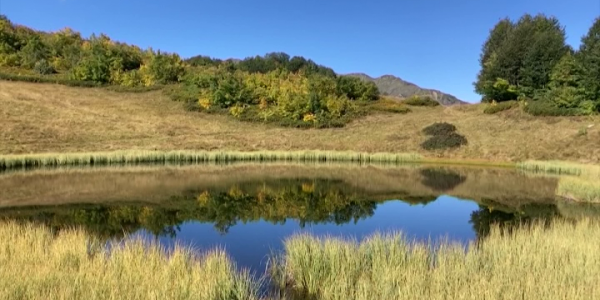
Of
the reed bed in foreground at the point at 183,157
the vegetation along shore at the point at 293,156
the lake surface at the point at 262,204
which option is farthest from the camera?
the reed bed in foreground at the point at 183,157

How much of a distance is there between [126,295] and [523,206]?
46.7ft

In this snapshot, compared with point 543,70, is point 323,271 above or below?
below

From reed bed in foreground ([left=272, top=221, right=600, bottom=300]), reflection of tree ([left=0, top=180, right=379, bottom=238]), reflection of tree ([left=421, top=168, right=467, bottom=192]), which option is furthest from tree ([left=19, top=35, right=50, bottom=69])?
reed bed in foreground ([left=272, top=221, right=600, bottom=300])

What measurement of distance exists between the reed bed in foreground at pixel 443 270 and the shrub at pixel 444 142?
28.0 m

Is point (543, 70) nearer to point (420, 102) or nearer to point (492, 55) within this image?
point (492, 55)

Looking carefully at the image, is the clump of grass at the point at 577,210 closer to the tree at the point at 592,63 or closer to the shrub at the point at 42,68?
the tree at the point at 592,63

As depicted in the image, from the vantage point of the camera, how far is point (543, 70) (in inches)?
1774

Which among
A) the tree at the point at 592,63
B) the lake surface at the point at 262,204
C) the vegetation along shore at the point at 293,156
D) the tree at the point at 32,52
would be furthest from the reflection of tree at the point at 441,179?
the tree at the point at 32,52

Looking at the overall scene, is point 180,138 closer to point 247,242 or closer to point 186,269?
point 247,242

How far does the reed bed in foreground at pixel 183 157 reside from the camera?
82.4ft

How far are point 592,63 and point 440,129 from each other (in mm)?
13003

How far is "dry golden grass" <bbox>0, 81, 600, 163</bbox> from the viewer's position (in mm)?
32969

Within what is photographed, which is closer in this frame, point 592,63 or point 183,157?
point 183,157

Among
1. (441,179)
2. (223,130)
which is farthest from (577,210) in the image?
(223,130)
